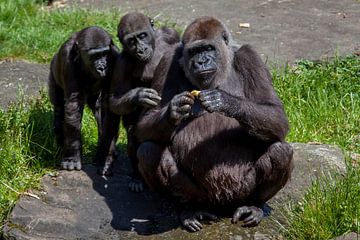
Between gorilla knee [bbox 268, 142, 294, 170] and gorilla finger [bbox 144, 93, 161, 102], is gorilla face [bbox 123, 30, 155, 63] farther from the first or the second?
gorilla knee [bbox 268, 142, 294, 170]

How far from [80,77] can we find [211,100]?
166 cm

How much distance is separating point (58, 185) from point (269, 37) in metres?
4.13

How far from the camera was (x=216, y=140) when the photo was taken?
190 inches

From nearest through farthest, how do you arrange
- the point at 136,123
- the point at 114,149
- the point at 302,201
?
1. the point at 302,201
2. the point at 136,123
3. the point at 114,149

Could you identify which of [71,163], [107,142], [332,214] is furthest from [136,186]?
[332,214]

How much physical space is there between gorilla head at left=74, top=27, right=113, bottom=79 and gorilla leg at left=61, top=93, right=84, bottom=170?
0.84 feet

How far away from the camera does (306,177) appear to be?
212 inches

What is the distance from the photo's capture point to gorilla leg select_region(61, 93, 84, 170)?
5.70 m

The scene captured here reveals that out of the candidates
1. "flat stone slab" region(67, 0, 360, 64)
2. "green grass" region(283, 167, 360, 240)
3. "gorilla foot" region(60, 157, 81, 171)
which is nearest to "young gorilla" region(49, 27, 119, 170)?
"gorilla foot" region(60, 157, 81, 171)

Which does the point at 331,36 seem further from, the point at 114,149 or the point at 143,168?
the point at 143,168

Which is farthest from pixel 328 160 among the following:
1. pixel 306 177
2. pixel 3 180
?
pixel 3 180

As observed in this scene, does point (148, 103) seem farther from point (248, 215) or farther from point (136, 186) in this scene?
point (248, 215)

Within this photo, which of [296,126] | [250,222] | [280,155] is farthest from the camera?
[296,126]

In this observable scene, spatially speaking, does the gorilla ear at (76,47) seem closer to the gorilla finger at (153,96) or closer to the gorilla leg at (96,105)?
the gorilla leg at (96,105)
